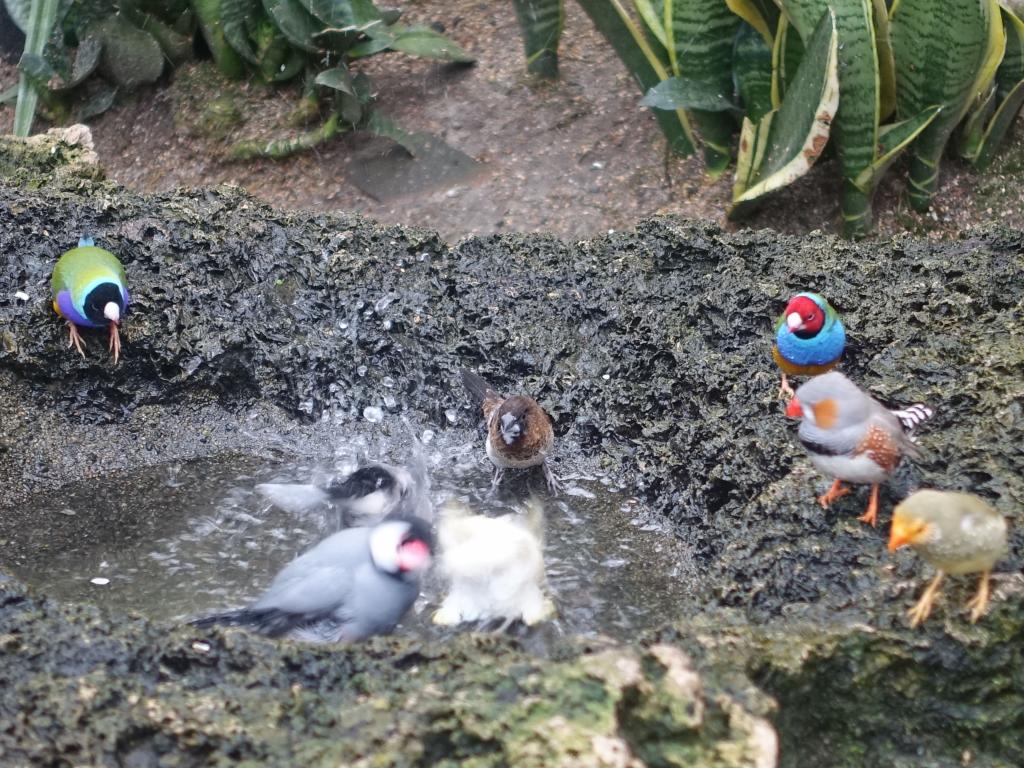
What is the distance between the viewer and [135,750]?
2479 millimetres

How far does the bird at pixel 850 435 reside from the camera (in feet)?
10.4

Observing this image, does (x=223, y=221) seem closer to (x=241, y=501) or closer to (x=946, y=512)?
(x=241, y=501)

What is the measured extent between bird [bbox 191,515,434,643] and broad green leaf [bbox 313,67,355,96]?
4556mm

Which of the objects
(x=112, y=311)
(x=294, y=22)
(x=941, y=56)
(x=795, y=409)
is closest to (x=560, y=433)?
(x=795, y=409)

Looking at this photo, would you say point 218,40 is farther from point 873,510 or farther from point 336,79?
point 873,510

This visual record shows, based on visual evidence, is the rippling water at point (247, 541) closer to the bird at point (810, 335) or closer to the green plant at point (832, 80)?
the bird at point (810, 335)

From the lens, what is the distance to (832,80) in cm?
512

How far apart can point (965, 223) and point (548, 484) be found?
3748 millimetres

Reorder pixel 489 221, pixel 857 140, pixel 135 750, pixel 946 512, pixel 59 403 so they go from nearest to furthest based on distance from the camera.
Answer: pixel 135 750 → pixel 946 512 → pixel 59 403 → pixel 857 140 → pixel 489 221

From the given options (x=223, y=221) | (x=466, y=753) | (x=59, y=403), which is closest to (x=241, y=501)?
(x=59, y=403)

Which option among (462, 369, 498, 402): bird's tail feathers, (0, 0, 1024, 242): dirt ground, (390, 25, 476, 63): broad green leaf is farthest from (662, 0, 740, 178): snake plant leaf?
(462, 369, 498, 402): bird's tail feathers

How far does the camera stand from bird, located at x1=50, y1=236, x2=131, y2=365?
173 inches

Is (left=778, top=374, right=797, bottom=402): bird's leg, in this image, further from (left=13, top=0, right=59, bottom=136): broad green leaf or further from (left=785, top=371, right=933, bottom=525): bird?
(left=13, top=0, right=59, bottom=136): broad green leaf

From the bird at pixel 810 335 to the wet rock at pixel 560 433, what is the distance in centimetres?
22
